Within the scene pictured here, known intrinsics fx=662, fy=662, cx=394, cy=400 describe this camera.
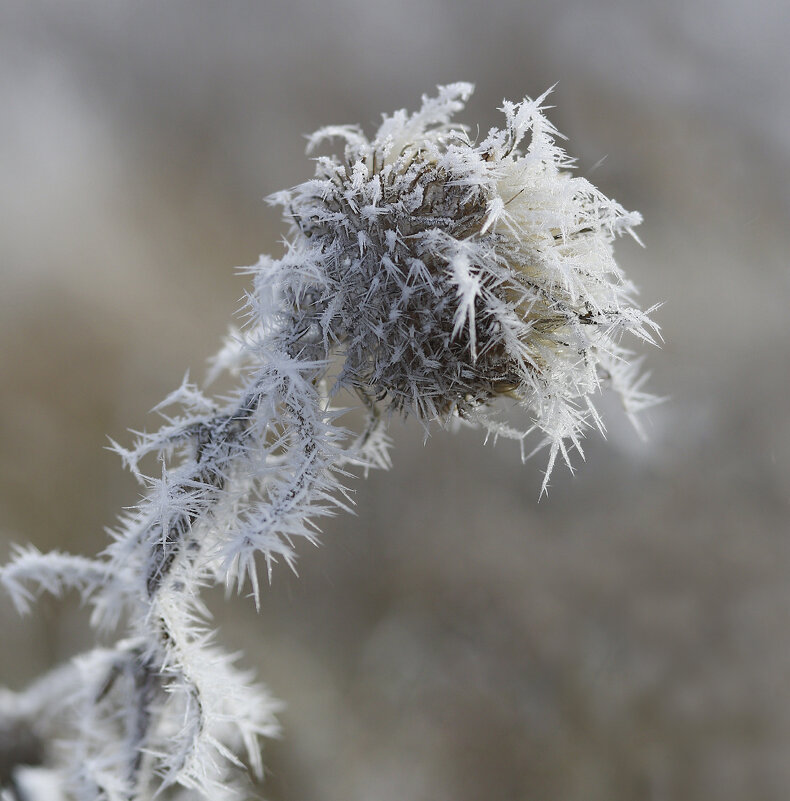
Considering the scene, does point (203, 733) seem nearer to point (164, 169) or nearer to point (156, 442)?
point (156, 442)

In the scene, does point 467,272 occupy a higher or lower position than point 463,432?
lower

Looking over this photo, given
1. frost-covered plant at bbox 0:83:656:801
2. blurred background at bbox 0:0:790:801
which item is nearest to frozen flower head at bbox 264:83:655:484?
frost-covered plant at bbox 0:83:656:801

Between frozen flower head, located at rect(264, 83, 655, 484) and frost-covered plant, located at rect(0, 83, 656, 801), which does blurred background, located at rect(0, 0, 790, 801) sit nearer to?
frost-covered plant, located at rect(0, 83, 656, 801)

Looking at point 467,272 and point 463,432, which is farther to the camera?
point 463,432

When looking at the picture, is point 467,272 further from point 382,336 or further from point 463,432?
point 463,432

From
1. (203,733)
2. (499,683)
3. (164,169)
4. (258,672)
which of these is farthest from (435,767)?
(164,169)

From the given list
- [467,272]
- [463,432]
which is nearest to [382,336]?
[467,272]

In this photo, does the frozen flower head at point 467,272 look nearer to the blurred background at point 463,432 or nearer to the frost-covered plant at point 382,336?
the frost-covered plant at point 382,336
